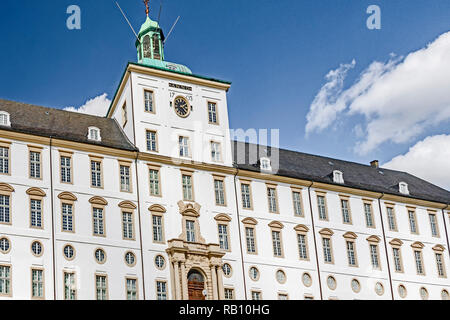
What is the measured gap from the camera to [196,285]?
5369 centimetres

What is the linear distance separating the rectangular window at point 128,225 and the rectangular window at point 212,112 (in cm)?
1047

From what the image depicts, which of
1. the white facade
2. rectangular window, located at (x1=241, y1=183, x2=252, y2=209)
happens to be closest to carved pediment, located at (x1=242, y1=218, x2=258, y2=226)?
the white facade

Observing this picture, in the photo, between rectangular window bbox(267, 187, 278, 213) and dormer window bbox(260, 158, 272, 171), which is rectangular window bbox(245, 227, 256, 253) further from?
dormer window bbox(260, 158, 272, 171)

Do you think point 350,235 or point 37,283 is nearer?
point 37,283

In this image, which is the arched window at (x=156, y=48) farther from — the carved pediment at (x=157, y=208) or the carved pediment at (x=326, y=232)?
the carved pediment at (x=326, y=232)

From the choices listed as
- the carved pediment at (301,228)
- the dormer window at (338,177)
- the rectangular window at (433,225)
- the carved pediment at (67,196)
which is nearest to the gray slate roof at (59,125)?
the carved pediment at (67,196)

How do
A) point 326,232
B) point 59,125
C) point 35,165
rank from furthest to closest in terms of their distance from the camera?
point 326,232 < point 59,125 < point 35,165

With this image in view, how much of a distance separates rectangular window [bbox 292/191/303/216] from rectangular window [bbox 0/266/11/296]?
22.4 m

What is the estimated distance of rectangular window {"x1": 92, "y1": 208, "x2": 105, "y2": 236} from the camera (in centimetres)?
5159

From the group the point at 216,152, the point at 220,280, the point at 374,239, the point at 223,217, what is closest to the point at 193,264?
the point at 220,280

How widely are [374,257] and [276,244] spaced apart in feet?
30.8

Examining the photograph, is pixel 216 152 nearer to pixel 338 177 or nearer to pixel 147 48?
pixel 147 48

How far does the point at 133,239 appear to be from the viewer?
2068 inches
